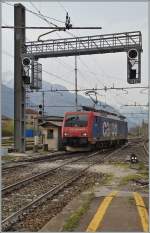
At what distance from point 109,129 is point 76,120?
6519mm

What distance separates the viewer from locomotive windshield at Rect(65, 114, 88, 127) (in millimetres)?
34000

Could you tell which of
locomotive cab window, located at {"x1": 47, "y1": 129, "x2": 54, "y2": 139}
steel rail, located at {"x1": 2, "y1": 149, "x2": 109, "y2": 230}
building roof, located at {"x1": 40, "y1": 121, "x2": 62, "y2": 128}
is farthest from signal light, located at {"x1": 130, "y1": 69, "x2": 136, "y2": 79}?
locomotive cab window, located at {"x1": 47, "y1": 129, "x2": 54, "y2": 139}

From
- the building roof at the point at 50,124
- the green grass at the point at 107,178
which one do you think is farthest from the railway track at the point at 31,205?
the building roof at the point at 50,124

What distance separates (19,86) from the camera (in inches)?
1366

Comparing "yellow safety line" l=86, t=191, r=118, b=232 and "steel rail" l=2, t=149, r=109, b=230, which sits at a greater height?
"yellow safety line" l=86, t=191, r=118, b=232

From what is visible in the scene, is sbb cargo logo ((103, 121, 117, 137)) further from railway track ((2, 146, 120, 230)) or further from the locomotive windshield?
railway track ((2, 146, 120, 230))

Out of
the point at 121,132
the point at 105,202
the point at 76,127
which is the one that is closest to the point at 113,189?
the point at 105,202

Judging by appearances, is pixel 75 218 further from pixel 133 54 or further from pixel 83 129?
pixel 83 129

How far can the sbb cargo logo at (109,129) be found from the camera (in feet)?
125

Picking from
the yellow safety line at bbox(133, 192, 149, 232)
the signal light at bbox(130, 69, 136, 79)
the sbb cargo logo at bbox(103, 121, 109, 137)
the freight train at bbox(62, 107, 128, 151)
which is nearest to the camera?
the yellow safety line at bbox(133, 192, 149, 232)

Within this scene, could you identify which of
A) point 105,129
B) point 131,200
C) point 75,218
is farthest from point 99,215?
point 105,129

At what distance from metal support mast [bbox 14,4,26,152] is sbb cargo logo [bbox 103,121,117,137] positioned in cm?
666

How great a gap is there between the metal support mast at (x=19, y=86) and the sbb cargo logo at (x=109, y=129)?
666cm

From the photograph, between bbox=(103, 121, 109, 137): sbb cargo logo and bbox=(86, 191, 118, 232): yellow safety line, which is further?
bbox=(103, 121, 109, 137): sbb cargo logo
